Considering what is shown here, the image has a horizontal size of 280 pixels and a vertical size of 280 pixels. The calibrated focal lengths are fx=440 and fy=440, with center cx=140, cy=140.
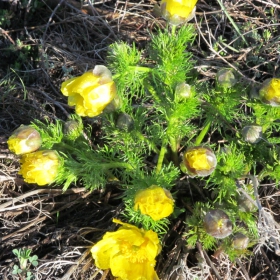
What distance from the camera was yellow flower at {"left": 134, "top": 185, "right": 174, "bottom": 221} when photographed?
63.2 inches

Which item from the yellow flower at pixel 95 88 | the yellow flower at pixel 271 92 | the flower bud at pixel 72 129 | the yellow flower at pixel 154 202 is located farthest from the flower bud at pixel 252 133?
the flower bud at pixel 72 129

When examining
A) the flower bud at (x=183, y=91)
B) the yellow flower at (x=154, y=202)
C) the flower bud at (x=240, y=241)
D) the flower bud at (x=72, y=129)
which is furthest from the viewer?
the flower bud at (x=72, y=129)

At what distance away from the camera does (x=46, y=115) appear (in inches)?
97.1

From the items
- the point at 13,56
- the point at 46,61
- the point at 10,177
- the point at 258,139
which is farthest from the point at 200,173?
the point at 13,56

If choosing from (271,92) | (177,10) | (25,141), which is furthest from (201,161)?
(25,141)

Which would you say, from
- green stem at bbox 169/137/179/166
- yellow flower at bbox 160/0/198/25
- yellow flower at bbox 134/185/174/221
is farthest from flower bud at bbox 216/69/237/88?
yellow flower at bbox 134/185/174/221

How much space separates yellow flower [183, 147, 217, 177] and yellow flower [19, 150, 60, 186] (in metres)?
0.55

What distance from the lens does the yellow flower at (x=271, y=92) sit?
5.52 feet

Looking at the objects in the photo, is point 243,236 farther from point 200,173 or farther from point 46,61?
point 46,61

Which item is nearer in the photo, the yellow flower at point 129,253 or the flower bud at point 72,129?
the yellow flower at point 129,253

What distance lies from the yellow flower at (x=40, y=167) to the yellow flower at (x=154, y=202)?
39 cm

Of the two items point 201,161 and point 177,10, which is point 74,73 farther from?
point 201,161

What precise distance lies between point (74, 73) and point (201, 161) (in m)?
1.30

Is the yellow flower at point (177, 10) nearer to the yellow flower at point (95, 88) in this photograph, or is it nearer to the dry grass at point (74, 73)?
the yellow flower at point (95, 88)
